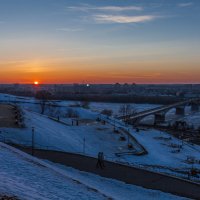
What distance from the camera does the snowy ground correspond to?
981 centimetres

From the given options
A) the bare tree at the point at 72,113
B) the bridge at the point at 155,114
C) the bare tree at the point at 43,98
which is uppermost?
the bare tree at the point at 43,98

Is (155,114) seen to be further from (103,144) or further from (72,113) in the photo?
(103,144)

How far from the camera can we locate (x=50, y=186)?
11133 mm

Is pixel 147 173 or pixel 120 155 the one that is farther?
pixel 120 155

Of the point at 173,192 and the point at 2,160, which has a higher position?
the point at 2,160

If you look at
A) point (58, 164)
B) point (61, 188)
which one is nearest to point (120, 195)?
point (61, 188)

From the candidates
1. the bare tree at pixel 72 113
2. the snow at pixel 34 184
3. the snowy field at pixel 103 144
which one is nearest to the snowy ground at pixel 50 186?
the snow at pixel 34 184

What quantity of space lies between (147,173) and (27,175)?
5.95 metres

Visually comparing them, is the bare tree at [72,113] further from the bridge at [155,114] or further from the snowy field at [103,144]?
the snowy field at [103,144]

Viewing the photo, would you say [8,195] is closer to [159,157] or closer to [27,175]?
[27,175]

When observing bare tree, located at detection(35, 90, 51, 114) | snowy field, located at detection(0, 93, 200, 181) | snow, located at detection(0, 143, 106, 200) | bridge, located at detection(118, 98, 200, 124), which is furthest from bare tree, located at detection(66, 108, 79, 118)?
snow, located at detection(0, 143, 106, 200)

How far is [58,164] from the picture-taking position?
17.9m

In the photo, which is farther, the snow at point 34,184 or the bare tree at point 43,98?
the bare tree at point 43,98

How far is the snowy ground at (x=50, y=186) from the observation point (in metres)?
9.81
